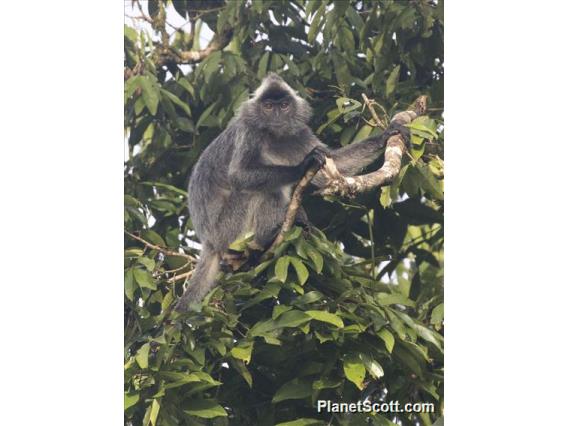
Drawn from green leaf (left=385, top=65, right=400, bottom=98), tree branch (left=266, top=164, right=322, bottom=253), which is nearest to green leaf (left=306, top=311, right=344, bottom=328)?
tree branch (left=266, top=164, right=322, bottom=253)

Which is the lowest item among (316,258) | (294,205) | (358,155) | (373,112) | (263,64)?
(316,258)

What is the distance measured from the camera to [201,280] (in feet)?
23.4

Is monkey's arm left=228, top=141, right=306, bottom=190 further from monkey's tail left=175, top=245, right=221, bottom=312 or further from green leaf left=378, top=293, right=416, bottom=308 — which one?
green leaf left=378, top=293, right=416, bottom=308

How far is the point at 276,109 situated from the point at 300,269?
56.3 inches

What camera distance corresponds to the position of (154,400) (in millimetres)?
6160

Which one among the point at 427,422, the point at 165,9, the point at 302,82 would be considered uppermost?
the point at 165,9

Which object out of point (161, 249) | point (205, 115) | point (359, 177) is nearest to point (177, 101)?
point (205, 115)

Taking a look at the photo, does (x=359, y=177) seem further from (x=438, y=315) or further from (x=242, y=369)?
(x=242, y=369)

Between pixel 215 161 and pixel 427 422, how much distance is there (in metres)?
2.49

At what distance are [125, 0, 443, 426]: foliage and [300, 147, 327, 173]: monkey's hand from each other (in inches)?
12.3

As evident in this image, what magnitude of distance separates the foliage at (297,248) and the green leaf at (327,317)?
0.05ft

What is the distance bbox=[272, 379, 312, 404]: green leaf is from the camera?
20.6 ft
